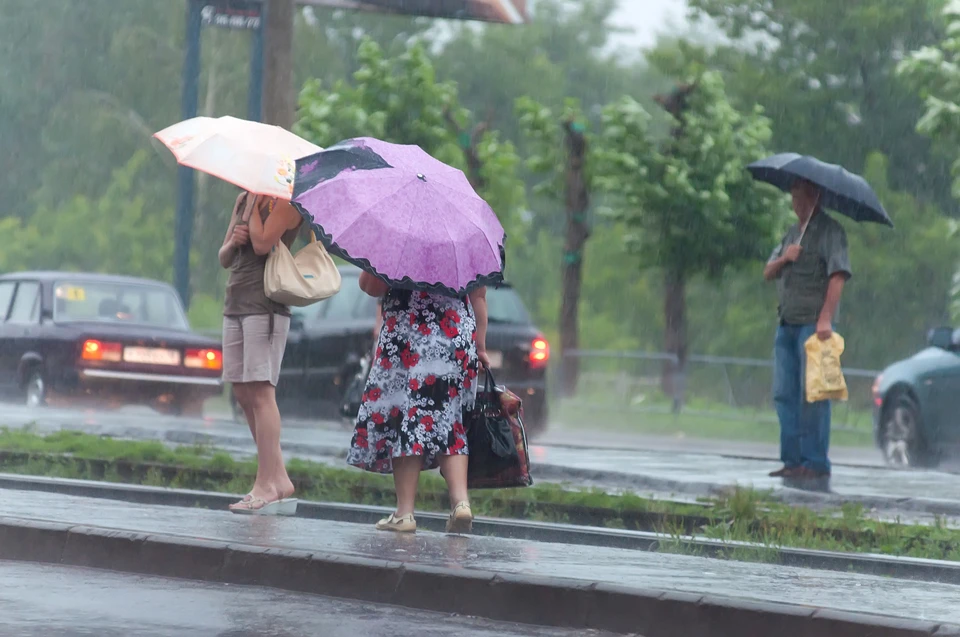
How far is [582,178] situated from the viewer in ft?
107

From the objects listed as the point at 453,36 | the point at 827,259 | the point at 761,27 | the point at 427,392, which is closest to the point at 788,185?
the point at 827,259

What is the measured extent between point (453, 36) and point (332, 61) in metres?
9.95

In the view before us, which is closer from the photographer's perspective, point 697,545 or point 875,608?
point 875,608

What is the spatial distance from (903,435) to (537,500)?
19.1ft

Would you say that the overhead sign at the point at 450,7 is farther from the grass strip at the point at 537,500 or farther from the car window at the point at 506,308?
the grass strip at the point at 537,500

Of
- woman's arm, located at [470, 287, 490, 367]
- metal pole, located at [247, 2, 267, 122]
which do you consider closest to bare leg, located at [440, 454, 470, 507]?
woman's arm, located at [470, 287, 490, 367]

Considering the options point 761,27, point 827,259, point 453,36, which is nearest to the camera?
point 827,259

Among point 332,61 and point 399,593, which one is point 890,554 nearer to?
point 399,593

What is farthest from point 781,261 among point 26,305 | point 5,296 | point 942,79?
point 942,79

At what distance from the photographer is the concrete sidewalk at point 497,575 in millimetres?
5969

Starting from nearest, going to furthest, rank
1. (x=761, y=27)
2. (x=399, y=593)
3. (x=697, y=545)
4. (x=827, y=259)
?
1. (x=399, y=593)
2. (x=697, y=545)
3. (x=827, y=259)
4. (x=761, y=27)

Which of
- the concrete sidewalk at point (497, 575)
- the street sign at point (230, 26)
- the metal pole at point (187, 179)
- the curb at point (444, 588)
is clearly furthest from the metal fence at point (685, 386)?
the curb at point (444, 588)

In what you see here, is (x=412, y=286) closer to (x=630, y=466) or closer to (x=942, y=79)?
(x=630, y=466)

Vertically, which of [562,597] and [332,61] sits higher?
[332,61]
